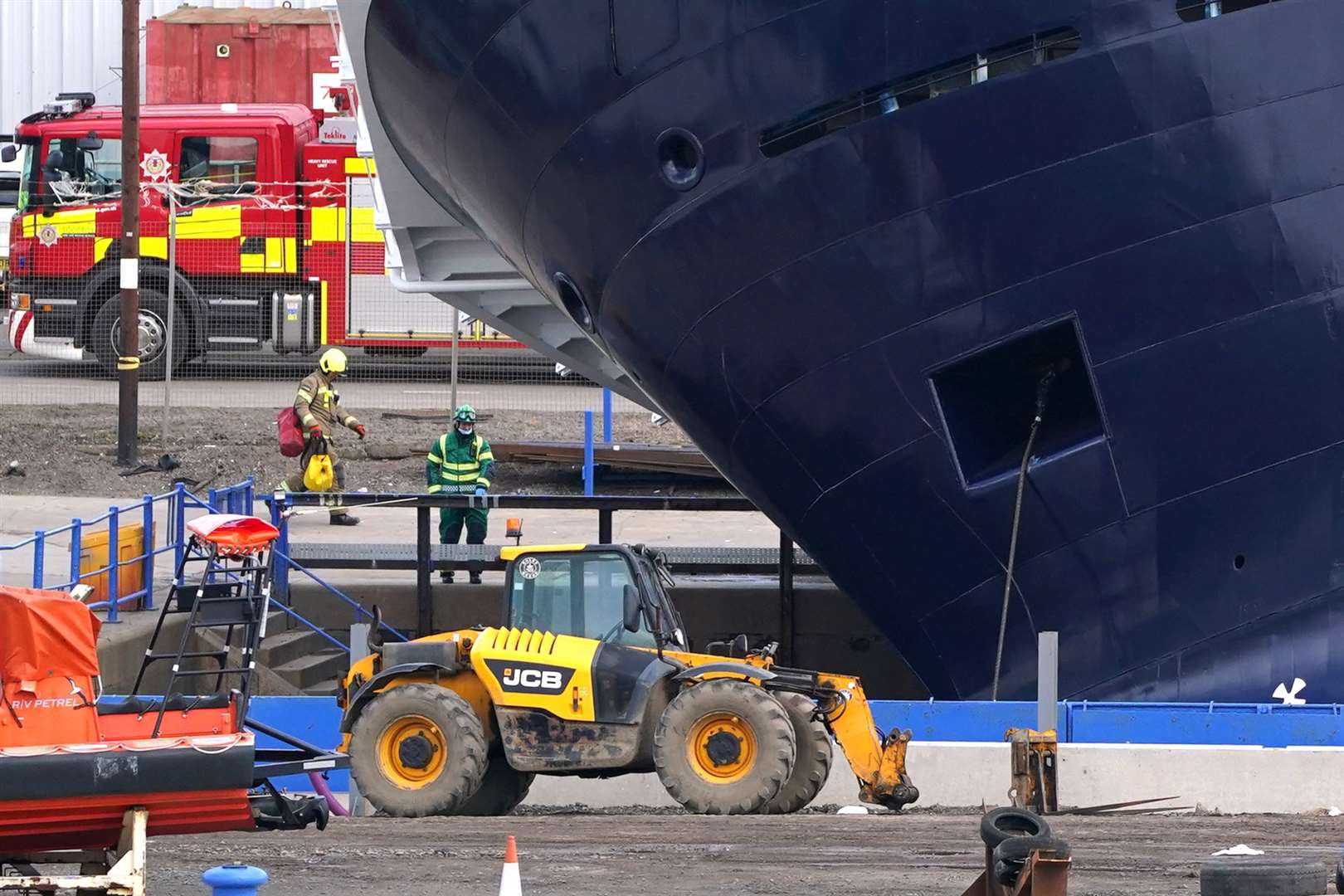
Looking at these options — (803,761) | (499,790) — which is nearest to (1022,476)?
(803,761)

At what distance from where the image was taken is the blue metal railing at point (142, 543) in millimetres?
12852

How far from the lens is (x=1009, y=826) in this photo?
720 cm

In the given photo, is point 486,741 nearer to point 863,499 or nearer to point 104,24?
→ point 863,499

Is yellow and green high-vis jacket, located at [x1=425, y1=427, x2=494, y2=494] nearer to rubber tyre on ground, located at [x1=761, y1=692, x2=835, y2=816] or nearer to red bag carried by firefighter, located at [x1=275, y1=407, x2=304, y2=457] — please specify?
red bag carried by firefighter, located at [x1=275, y1=407, x2=304, y2=457]

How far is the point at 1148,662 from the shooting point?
10.8 m

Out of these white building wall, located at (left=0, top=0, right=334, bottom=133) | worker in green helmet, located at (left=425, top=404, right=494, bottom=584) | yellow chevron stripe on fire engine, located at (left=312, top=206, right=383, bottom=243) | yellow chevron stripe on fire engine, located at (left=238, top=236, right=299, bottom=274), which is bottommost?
worker in green helmet, located at (left=425, top=404, right=494, bottom=584)

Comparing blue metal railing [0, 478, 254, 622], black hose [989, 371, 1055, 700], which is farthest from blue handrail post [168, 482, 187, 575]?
black hose [989, 371, 1055, 700]

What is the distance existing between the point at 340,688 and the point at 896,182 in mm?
4281

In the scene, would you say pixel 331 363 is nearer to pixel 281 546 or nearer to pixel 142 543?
pixel 281 546

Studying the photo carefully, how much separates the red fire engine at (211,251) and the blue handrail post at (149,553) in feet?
30.9

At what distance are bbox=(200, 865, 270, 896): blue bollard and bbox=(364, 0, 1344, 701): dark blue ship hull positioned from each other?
16.6 ft

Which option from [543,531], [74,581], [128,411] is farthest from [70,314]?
[74,581]

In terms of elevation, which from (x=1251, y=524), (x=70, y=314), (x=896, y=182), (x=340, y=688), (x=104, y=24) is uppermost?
(x=104, y=24)

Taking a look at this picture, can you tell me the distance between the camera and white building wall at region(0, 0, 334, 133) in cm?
3709
